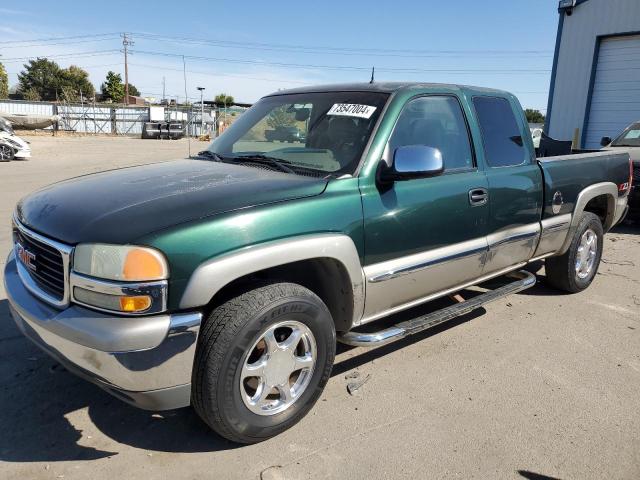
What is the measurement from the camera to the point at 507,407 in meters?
3.14

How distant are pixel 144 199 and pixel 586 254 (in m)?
4.37

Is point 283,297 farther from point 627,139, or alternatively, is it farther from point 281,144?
point 627,139

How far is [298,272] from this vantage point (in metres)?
3.00

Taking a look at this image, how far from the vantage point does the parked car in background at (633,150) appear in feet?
26.3

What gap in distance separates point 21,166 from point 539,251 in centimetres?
1577

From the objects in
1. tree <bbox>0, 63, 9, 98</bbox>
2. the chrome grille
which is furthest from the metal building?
tree <bbox>0, 63, 9, 98</bbox>

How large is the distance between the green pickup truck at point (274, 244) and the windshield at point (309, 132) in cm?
1

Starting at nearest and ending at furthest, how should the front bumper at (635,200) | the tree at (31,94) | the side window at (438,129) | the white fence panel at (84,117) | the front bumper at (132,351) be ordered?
the front bumper at (132,351) → the side window at (438,129) → the front bumper at (635,200) → the white fence panel at (84,117) → the tree at (31,94)

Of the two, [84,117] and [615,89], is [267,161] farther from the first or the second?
[84,117]

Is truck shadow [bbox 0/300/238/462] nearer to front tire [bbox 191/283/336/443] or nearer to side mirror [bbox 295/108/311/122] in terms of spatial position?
front tire [bbox 191/283/336/443]

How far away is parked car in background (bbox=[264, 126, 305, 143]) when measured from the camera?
3.53m

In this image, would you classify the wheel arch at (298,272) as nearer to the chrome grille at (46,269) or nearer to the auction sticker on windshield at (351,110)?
the chrome grille at (46,269)

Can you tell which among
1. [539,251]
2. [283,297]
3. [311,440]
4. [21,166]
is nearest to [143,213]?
[283,297]

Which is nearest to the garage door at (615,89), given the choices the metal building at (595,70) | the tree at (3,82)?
the metal building at (595,70)
